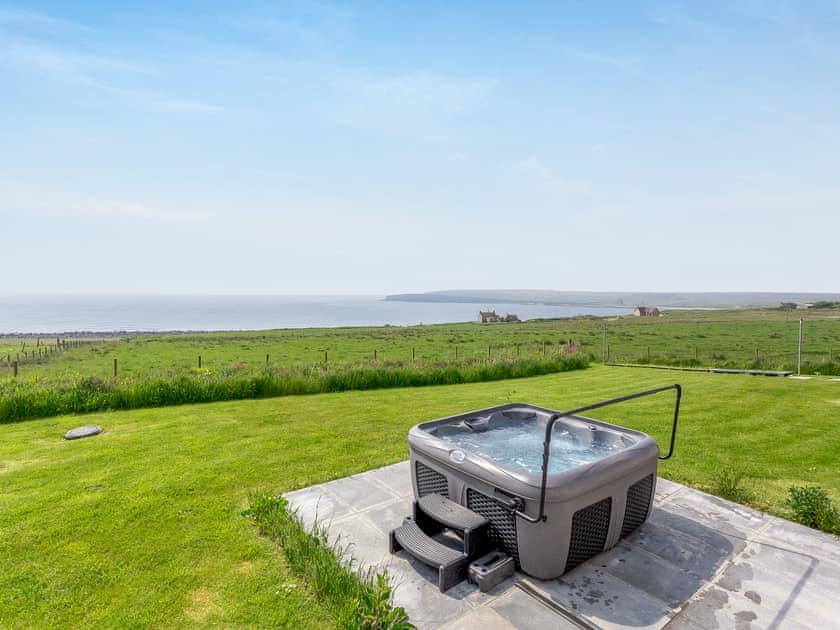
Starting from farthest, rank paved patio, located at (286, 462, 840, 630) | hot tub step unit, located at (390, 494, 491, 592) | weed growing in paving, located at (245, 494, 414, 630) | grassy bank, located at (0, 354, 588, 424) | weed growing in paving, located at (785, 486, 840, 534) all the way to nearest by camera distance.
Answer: grassy bank, located at (0, 354, 588, 424) < weed growing in paving, located at (785, 486, 840, 534) < hot tub step unit, located at (390, 494, 491, 592) < paved patio, located at (286, 462, 840, 630) < weed growing in paving, located at (245, 494, 414, 630)

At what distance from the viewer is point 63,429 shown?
6.95 m

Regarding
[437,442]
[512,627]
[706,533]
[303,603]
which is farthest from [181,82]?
[706,533]

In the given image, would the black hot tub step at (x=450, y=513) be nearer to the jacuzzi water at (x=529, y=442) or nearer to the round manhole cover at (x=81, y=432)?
the jacuzzi water at (x=529, y=442)

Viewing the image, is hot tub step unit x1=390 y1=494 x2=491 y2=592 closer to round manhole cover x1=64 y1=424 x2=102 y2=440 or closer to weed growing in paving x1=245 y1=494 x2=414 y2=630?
weed growing in paving x1=245 y1=494 x2=414 y2=630

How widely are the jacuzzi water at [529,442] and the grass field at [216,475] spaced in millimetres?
1323

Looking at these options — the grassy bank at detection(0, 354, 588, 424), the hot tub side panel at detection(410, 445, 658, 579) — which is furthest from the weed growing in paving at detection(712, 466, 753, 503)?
the grassy bank at detection(0, 354, 588, 424)

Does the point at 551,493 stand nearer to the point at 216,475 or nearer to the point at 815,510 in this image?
the point at 815,510

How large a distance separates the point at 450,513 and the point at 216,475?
3211mm

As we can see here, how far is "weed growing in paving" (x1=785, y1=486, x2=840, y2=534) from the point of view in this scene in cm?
373

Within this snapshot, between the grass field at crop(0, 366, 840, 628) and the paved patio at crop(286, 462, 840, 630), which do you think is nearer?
the paved patio at crop(286, 462, 840, 630)

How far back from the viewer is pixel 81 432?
654 cm

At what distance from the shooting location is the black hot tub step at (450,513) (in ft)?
10.4

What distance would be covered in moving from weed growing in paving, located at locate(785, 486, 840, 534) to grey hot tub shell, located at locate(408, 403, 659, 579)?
4.82 ft

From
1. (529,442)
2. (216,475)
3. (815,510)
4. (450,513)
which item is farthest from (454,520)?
(815,510)
